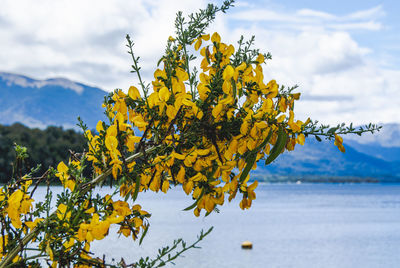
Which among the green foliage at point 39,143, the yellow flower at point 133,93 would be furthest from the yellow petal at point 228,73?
the green foliage at point 39,143

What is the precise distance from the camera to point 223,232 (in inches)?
1690

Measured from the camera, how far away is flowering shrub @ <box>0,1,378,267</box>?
150 centimetres

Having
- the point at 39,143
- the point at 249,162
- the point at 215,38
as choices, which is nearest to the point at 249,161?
the point at 249,162

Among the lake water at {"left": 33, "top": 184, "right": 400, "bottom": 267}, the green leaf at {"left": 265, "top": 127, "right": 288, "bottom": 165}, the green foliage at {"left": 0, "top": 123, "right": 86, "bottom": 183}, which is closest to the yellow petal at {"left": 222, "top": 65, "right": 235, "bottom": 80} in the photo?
the green leaf at {"left": 265, "top": 127, "right": 288, "bottom": 165}

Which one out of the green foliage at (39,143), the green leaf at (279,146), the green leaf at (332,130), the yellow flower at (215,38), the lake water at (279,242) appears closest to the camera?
the green leaf at (279,146)

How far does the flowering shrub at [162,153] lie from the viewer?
150cm

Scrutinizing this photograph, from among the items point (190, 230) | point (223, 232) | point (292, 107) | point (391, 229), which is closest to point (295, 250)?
point (223, 232)

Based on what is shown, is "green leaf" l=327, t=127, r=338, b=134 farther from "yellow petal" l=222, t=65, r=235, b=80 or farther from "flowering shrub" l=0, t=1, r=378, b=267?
"yellow petal" l=222, t=65, r=235, b=80

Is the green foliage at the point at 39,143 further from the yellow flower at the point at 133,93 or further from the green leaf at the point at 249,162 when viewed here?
the green leaf at the point at 249,162

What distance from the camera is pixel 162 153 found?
1621 millimetres

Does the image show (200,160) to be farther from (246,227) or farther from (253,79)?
(246,227)

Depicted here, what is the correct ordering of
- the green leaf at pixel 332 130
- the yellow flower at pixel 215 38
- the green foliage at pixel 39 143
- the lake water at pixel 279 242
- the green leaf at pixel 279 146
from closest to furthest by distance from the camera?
the green leaf at pixel 279 146 < the green leaf at pixel 332 130 < the yellow flower at pixel 215 38 < the lake water at pixel 279 242 < the green foliage at pixel 39 143

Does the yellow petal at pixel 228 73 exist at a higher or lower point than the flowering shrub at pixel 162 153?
higher

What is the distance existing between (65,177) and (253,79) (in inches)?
28.8
